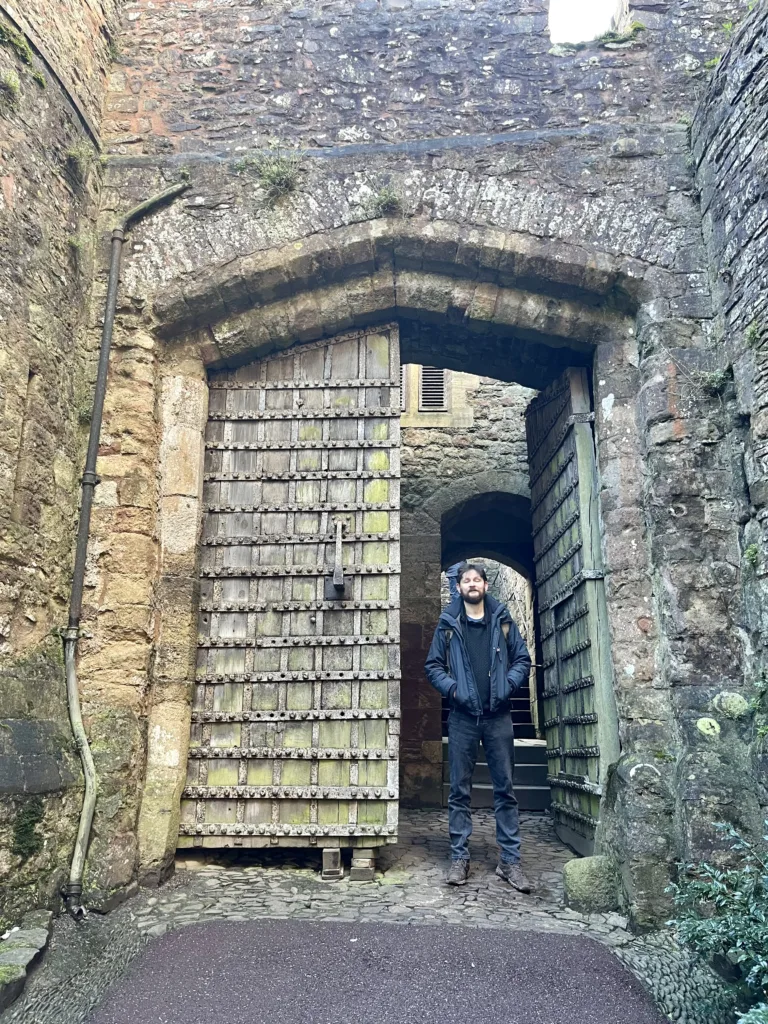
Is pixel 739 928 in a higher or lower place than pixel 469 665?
lower

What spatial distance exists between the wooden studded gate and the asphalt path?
1.35 metres

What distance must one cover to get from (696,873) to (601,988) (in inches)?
33.4

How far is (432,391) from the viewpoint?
9133 mm

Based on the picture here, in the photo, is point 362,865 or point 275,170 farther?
point 275,170

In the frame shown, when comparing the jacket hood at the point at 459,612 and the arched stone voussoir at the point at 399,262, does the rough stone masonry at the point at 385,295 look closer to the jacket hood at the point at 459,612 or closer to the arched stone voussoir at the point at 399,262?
the arched stone voussoir at the point at 399,262

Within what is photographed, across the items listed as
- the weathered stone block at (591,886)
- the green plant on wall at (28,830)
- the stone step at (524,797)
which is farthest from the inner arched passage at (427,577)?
the green plant on wall at (28,830)

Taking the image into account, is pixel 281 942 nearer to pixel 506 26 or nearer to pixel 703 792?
pixel 703 792

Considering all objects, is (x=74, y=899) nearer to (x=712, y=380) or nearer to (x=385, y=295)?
(x=385, y=295)

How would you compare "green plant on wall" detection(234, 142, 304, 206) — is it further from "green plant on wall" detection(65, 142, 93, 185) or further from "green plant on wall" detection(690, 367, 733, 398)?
"green plant on wall" detection(690, 367, 733, 398)

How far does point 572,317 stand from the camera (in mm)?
4820

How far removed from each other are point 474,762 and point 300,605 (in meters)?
1.28

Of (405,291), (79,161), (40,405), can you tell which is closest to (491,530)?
(405,291)

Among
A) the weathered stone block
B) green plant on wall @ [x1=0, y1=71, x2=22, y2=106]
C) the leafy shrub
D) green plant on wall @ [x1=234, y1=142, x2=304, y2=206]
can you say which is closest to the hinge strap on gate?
the weathered stone block

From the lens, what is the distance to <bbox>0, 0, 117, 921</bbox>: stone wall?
3547 millimetres
